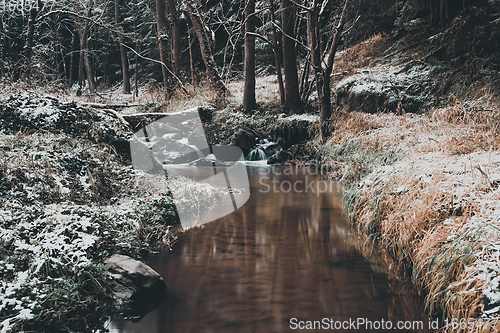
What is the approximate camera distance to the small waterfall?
33.8 feet

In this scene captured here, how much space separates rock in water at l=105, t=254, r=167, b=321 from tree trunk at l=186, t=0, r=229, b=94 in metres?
10.2

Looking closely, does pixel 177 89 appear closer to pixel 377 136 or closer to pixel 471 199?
pixel 377 136

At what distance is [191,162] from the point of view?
34.4ft

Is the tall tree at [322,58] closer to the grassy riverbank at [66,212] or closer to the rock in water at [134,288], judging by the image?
the grassy riverbank at [66,212]

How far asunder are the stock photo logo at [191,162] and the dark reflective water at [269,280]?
534 mm

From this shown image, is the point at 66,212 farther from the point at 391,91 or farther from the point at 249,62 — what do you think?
the point at 249,62

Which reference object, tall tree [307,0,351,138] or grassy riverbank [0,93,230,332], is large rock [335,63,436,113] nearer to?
tall tree [307,0,351,138]

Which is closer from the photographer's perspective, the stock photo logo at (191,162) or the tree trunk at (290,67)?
the stock photo logo at (191,162)

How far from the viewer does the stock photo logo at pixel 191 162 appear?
512 centimetres

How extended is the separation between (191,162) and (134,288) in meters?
7.84
